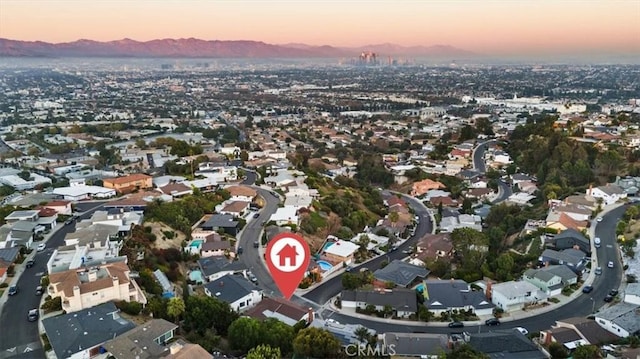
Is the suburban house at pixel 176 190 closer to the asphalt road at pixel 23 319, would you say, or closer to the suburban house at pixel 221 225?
the suburban house at pixel 221 225

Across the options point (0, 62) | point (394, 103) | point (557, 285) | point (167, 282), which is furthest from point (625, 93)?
point (0, 62)

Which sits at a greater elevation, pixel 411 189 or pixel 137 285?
pixel 137 285

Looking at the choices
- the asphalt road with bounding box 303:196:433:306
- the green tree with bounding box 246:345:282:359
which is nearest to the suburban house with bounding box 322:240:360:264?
the asphalt road with bounding box 303:196:433:306

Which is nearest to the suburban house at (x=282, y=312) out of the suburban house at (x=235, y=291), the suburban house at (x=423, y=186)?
the suburban house at (x=235, y=291)

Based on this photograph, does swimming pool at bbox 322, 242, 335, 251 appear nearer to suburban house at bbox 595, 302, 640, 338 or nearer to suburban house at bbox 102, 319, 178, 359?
suburban house at bbox 102, 319, 178, 359

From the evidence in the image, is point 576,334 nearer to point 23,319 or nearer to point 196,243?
point 196,243

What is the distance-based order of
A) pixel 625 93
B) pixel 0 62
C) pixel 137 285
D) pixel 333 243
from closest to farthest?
Result: 1. pixel 137 285
2. pixel 333 243
3. pixel 625 93
4. pixel 0 62

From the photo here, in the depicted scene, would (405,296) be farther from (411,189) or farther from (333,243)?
(411,189)
